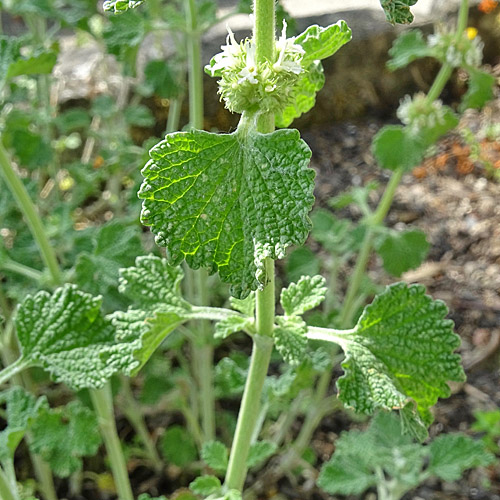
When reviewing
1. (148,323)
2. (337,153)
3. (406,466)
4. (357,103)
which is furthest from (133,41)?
(357,103)

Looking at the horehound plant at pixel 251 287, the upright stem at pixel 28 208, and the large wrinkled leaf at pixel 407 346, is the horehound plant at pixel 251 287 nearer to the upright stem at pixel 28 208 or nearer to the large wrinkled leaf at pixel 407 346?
the large wrinkled leaf at pixel 407 346

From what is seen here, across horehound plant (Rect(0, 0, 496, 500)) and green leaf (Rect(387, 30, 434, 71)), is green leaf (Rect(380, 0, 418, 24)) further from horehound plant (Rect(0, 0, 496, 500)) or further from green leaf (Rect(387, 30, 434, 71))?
green leaf (Rect(387, 30, 434, 71))

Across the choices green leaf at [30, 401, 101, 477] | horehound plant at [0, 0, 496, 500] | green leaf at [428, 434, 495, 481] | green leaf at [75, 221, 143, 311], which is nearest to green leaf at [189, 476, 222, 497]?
horehound plant at [0, 0, 496, 500]

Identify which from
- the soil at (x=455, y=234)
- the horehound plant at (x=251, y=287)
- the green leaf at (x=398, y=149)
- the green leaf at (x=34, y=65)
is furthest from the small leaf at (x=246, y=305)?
the soil at (x=455, y=234)

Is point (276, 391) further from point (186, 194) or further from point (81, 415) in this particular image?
point (186, 194)

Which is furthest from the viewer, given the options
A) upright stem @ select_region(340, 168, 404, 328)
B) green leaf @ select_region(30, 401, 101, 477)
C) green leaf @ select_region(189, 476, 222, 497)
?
upright stem @ select_region(340, 168, 404, 328)

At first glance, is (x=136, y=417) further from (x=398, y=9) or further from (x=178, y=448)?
(x=398, y=9)
